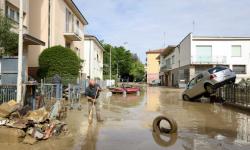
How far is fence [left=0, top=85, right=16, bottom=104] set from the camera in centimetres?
1252

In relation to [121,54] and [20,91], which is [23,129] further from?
[121,54]

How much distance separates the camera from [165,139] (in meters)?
9.84

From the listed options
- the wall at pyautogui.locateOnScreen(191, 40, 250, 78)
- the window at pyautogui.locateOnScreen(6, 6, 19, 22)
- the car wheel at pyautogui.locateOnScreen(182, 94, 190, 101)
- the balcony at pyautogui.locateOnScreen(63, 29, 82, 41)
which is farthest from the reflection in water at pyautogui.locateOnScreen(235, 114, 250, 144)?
the wall at pyautogui.locateOnScreen(191, 40, 250, 78)

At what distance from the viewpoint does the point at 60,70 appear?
23953 mm

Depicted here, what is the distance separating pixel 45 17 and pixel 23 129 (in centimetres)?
1940

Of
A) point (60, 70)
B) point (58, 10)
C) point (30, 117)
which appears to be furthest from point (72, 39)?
point (30, 117)

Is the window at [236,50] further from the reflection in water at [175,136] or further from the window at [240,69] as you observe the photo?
the reflection in water at [175,136]

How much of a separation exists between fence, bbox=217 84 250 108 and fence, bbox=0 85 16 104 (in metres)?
12.1

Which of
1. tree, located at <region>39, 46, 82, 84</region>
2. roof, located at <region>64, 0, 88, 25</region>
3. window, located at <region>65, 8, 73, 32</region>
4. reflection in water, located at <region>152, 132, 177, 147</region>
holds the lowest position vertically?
reflection in water, located at <region>152, 132, 177, 147</region>

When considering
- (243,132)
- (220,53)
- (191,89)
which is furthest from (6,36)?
(220,53)

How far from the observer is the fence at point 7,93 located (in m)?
12.5

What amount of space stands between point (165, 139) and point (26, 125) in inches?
150

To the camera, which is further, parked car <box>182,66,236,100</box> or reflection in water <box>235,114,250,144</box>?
parked car <box>182,66,236,100</box>

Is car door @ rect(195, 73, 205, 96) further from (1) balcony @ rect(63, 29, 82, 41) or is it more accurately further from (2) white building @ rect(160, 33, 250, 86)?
(2) white building @ rect(160, 33, 250, 86)
